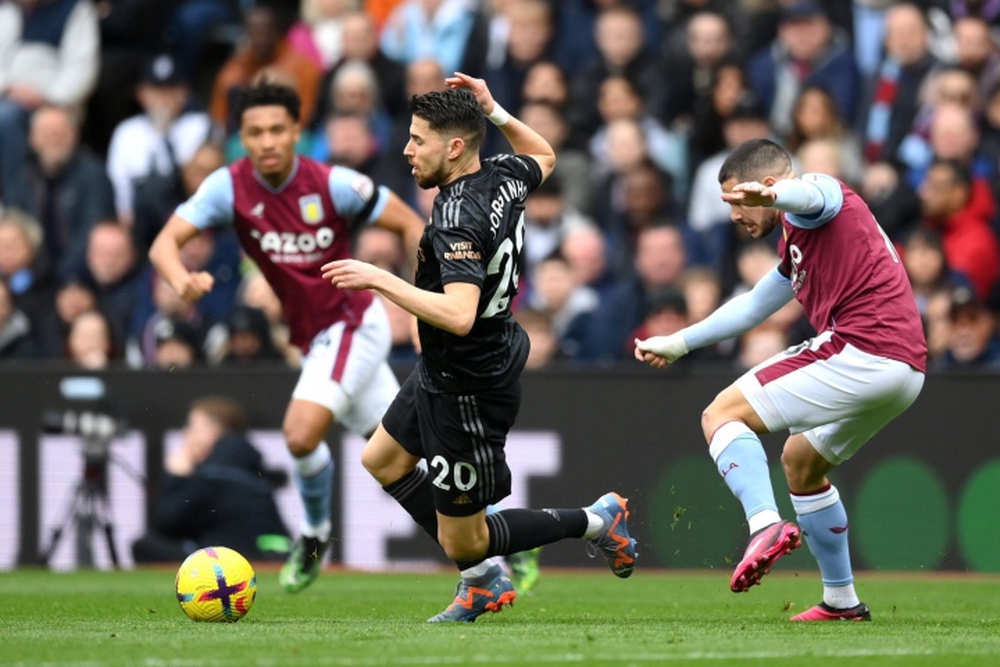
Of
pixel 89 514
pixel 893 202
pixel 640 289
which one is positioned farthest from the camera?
pixel 640 289

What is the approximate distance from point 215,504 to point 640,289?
3.72 metres

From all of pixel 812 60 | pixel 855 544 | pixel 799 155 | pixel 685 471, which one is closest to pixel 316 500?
pixel 685 471

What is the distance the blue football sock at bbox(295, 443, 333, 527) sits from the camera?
10898 millimetres

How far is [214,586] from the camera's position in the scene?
8367 mm

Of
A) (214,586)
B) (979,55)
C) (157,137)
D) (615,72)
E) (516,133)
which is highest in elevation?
(615,72)

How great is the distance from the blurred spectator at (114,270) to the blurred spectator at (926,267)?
6.42 metres

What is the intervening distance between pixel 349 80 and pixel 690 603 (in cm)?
729

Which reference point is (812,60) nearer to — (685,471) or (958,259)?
(958,259)

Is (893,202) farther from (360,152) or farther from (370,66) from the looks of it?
(370,66)

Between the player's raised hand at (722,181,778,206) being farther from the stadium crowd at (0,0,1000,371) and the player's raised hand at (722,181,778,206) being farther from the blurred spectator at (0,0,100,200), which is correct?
the blurred spectator at (0,0,100,200)

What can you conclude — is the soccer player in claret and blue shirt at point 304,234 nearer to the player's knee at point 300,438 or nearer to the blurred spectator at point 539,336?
the player's knee at point 300,438

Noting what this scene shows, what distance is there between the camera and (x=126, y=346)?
14.8 m

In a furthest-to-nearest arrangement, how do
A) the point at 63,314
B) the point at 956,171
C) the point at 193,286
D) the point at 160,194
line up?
the point at 160,194
the point at 63,314
the point at 956,171
the point at 193,286

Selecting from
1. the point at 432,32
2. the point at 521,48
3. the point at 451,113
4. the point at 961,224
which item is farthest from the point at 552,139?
the point at 451,113
